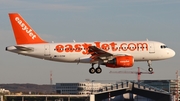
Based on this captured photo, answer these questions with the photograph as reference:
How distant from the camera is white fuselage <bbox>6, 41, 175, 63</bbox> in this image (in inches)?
4259

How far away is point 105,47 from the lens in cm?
10938

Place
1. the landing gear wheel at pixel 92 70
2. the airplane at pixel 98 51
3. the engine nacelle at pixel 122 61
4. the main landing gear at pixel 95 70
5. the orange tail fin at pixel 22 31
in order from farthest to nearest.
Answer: the orange tail fin at pixel 22 31 < the landing gear wheel at pixel 92 70 < the main landing gear at pixel 95 70 < the airplane at pixel 98 51 < the engine nacelle at pixel 122 61

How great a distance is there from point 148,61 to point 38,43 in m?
19.6

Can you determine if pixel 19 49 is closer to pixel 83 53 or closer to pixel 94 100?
pixel 83 53

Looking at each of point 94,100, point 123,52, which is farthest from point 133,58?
point 94,100

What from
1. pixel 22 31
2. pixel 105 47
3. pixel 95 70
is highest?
pixel 22 31

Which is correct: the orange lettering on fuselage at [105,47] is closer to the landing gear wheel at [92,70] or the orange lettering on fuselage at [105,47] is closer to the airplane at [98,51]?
the airplane at [98,51]

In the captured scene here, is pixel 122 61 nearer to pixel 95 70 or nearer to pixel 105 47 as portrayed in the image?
pixel 105 47

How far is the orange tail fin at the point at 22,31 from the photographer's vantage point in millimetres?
111812

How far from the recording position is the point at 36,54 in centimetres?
10962

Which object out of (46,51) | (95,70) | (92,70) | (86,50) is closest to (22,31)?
(46,51)

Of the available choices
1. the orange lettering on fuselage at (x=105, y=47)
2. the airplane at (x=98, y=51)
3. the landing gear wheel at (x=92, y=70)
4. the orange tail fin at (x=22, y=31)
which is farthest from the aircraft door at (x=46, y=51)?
the landing gear wheel at (x=92, y=70)

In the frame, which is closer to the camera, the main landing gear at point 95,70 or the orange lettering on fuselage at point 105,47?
the orange lettering on fuselage at point 105,47

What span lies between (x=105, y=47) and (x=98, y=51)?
261 centimetres
